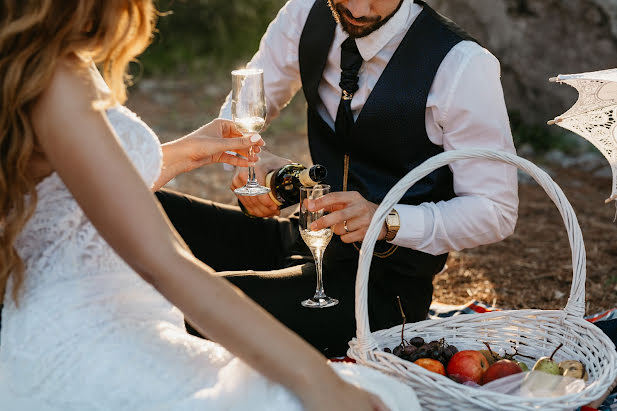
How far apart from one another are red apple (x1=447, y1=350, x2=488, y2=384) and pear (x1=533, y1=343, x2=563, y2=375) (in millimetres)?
158

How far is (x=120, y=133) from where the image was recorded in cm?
185

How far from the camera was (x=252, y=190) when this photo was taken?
9.66 feet

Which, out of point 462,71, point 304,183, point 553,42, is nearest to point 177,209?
point 304,183

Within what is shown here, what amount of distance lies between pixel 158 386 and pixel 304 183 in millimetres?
1251

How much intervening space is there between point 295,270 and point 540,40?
4.10 meters

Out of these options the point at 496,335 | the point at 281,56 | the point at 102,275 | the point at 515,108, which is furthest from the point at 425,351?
the point at 515,108

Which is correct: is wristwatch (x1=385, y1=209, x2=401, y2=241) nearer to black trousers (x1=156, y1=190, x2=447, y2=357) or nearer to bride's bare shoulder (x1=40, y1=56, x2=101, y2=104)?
black trousers (x1=156, y1=190, x2=447, y2=357)

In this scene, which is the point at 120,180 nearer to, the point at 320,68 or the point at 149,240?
the point at 149,240

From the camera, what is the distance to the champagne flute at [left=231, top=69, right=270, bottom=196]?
109 inches

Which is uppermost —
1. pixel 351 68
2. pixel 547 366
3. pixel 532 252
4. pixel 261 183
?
pixel 351 68

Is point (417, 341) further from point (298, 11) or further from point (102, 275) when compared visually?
point (298, 11)

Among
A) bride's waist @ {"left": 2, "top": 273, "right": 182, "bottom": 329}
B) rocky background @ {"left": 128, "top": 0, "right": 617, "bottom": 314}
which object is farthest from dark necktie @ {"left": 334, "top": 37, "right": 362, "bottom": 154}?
bride's waist @ {"left": 2, "top": 273, "right": 182, "bottom": 329}

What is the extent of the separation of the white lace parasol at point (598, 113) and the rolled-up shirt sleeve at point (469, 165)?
0.22m

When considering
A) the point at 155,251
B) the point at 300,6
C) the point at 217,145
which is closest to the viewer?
the point at 155,251
